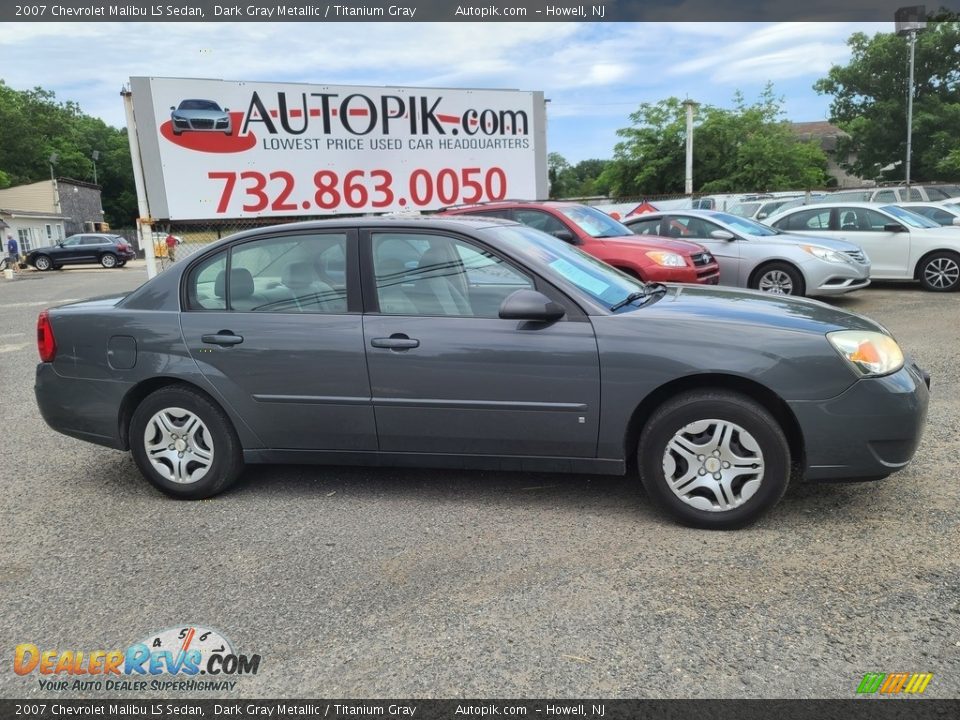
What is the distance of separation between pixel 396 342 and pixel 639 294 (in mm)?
1388

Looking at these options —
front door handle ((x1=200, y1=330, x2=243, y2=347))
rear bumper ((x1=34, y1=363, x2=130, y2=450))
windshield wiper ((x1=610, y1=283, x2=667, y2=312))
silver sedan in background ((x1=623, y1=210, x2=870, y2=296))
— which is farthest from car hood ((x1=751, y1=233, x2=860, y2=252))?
rear bumper ((x1=34, y1=363, x2=130, y2=450))

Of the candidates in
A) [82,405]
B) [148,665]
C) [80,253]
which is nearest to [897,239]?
[82,405]

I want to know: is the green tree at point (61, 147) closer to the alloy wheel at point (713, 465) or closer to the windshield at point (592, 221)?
the windshield at point (592, 221)

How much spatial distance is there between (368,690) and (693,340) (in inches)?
82.8

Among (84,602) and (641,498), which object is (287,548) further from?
(641,498)

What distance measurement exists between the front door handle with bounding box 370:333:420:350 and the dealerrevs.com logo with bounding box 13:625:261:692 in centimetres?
159

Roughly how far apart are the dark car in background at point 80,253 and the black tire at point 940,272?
31517mm

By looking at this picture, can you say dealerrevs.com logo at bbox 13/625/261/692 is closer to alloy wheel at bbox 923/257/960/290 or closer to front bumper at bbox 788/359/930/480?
front bumper at bbox 788/359/930/480

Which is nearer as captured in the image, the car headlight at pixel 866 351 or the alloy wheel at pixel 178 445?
the car headlight at pixel 866 351

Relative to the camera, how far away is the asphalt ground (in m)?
2.60

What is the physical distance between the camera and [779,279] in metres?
10.3

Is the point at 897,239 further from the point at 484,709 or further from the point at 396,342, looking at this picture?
the point at 484,709

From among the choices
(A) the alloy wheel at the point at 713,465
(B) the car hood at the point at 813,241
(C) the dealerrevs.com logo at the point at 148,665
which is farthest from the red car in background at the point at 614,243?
(C) the dealerrevs.com logo at the point at 148,665

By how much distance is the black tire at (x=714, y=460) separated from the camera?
348 cm
